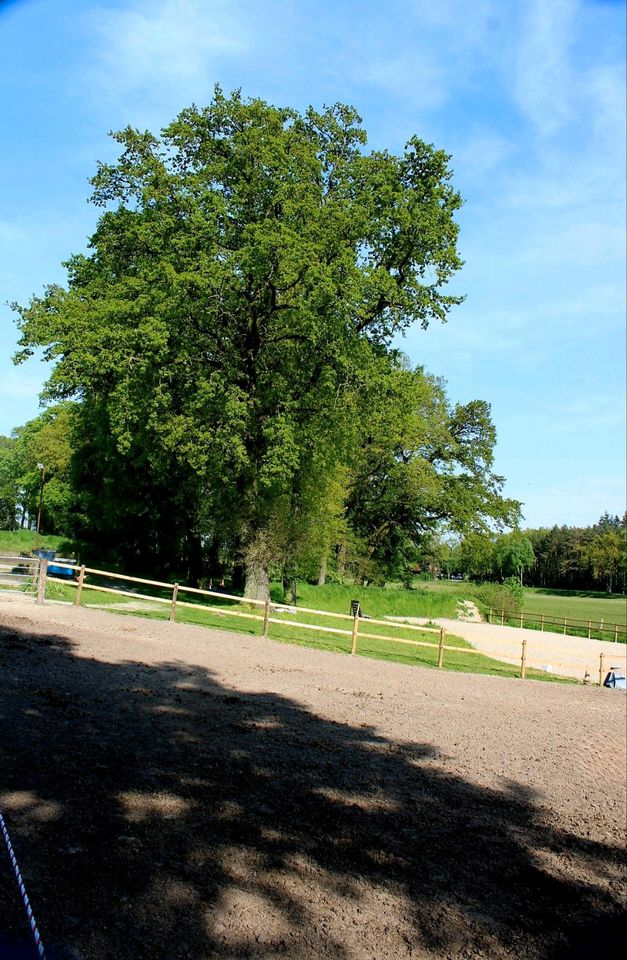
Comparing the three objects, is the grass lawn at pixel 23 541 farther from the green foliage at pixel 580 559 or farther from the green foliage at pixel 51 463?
the green foliage at pixel 580 559

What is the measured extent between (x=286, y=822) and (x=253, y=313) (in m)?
20.3

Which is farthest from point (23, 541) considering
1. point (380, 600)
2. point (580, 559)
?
point (580, 559)

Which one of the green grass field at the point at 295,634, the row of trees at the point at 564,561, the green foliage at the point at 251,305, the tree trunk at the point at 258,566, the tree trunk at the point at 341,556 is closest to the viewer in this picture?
the green grass field at the point at 295,634

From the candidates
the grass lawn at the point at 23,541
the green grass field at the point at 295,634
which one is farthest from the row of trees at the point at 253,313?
the grass lawn at the point at 23,541

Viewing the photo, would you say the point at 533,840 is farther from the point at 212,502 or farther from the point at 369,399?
the point at 212,502

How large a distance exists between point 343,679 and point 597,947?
9423mm

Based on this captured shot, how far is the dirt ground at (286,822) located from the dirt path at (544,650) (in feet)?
34.5

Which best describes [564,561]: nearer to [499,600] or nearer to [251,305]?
[499,600]

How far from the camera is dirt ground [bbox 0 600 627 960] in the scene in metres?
4.70

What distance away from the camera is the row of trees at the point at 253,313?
23.6 m

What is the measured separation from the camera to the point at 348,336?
24.5 m

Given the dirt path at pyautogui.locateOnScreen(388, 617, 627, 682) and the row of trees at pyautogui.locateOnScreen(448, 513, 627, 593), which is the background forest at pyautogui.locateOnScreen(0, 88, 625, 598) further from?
the row of trees at pyautogui.locateOnScreen(448, 513, 627, 593)

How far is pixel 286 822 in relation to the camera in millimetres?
6406

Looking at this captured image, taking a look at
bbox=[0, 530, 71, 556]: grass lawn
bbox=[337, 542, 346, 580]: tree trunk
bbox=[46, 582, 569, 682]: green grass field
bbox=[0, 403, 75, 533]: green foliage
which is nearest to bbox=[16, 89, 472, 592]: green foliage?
bbox=[46, 582, 569, 682]: green grass field
